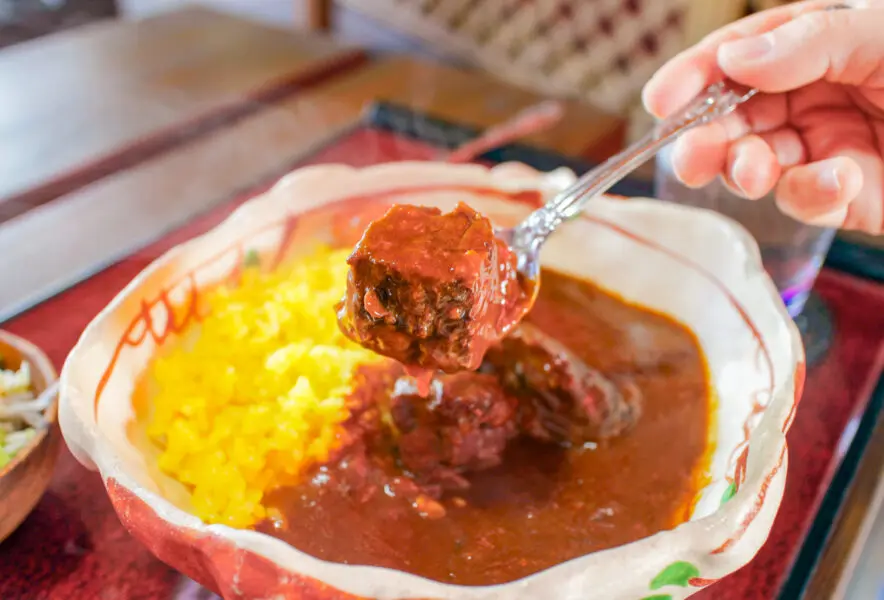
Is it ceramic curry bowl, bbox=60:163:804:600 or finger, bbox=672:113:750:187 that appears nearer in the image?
ceramic curry bowl, bbox=60:163:804:600

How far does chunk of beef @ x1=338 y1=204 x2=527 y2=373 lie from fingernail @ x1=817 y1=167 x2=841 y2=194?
60 centimetres

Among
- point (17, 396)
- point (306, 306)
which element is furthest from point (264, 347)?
point (17, 396)

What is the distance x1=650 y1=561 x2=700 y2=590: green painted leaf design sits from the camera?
0.88 metres

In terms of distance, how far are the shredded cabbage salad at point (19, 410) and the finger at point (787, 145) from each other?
141 cm

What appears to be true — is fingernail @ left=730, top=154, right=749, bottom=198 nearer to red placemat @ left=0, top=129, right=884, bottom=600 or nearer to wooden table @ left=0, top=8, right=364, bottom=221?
red placemat @ left=0, top=129, right=884, bottom=600

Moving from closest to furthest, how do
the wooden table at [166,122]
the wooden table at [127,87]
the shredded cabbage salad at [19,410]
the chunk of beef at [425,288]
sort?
the chunk of beef at [425,288], the shredded cabbage salad at [19,410], the wooden table at [166,122], the wooden table at [127,87]

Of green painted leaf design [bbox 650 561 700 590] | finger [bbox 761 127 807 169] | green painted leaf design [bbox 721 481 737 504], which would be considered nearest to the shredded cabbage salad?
green painted leaf design [bbox 650 561 700 590]

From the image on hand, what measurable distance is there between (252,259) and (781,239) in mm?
1139

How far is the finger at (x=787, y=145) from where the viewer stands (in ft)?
5.07

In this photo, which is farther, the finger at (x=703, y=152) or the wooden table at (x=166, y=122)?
the wooden table at (x=166, y=122)

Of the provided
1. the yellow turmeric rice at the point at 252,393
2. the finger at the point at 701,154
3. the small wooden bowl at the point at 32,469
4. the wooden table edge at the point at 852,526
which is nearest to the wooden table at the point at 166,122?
the wooden table edge at the point at 852,526

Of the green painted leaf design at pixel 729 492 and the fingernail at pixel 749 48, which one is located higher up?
the fingernail at pixel 749 48

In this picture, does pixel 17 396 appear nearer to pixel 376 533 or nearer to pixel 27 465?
pixel 27 465

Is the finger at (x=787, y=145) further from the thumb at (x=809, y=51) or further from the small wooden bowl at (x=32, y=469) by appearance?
the small wooden bowl at (x=32, y=469)
